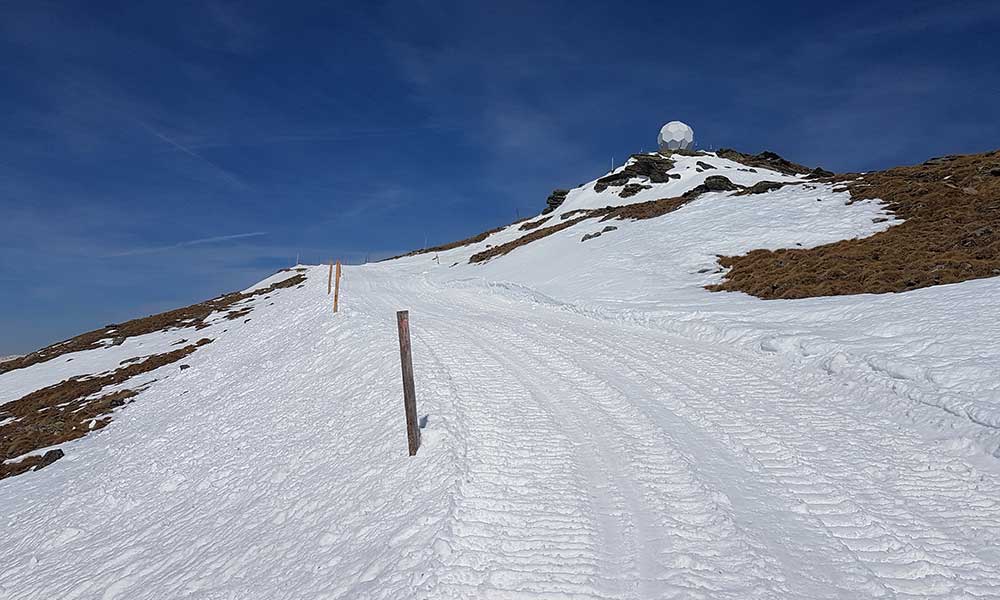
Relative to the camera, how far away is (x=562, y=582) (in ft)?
12.8

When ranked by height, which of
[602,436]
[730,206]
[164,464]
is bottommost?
[164,464]

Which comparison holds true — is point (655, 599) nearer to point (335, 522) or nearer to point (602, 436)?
point (602, 436)

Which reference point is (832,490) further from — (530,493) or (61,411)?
(61,411)

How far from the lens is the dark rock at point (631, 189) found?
2144 inches

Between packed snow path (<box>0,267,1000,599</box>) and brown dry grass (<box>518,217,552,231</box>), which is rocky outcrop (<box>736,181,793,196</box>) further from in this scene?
brown dry grass (<box>518,217,552,231</box>)

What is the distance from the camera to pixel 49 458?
12.3 metres

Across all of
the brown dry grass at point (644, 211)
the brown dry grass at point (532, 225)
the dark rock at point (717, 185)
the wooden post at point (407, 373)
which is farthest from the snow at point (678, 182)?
the wooden post at point (407, 373)

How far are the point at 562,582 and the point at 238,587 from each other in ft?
11.8

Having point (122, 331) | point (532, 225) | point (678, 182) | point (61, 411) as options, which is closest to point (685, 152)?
point (678, 182)

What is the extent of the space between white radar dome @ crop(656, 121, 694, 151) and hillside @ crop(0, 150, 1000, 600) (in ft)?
182

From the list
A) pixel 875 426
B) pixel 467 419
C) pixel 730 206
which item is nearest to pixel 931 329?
pixel 875 426

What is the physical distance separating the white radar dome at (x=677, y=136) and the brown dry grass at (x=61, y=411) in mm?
66999

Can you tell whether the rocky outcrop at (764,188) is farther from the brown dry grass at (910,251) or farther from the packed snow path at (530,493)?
the packed snow path at (530,493)

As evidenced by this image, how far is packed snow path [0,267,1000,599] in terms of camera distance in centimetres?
408
